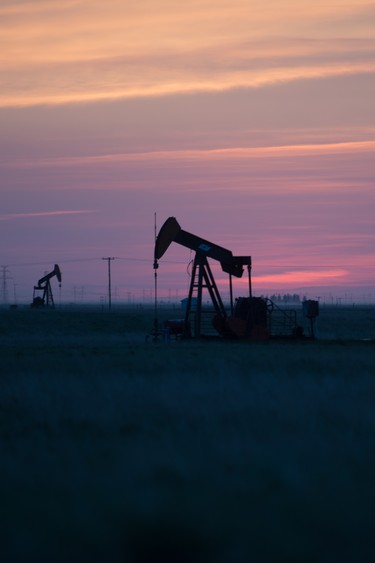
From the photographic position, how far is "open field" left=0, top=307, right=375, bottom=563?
272 inches

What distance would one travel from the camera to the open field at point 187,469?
6.92 meters

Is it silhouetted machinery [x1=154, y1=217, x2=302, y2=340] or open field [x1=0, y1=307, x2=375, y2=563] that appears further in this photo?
silhouetted machinery [x1=154, y1=217, x2=302, y2=340]

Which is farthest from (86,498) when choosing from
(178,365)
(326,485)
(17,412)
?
(178,365)

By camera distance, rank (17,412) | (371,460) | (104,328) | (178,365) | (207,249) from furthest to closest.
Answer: (104,328) → (207,249) → (178,365) → (17,412) → (371,460)

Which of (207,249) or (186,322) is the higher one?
(207,249)

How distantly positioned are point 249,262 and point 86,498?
25.4 m

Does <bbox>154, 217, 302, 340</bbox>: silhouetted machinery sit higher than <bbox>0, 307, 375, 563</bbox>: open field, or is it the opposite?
<bbox>154, 217, 302, 340</bbox>: silhouetted machinery

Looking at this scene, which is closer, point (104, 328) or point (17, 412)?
point (17, 412)

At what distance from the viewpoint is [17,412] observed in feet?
43.5

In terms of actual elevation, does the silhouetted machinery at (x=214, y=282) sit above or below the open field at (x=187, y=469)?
above

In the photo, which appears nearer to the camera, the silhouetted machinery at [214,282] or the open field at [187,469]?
the open field at [187,469]

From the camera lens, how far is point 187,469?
8.98m

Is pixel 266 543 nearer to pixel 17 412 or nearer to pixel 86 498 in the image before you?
pixel 86 498

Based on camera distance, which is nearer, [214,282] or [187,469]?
[187,469]
